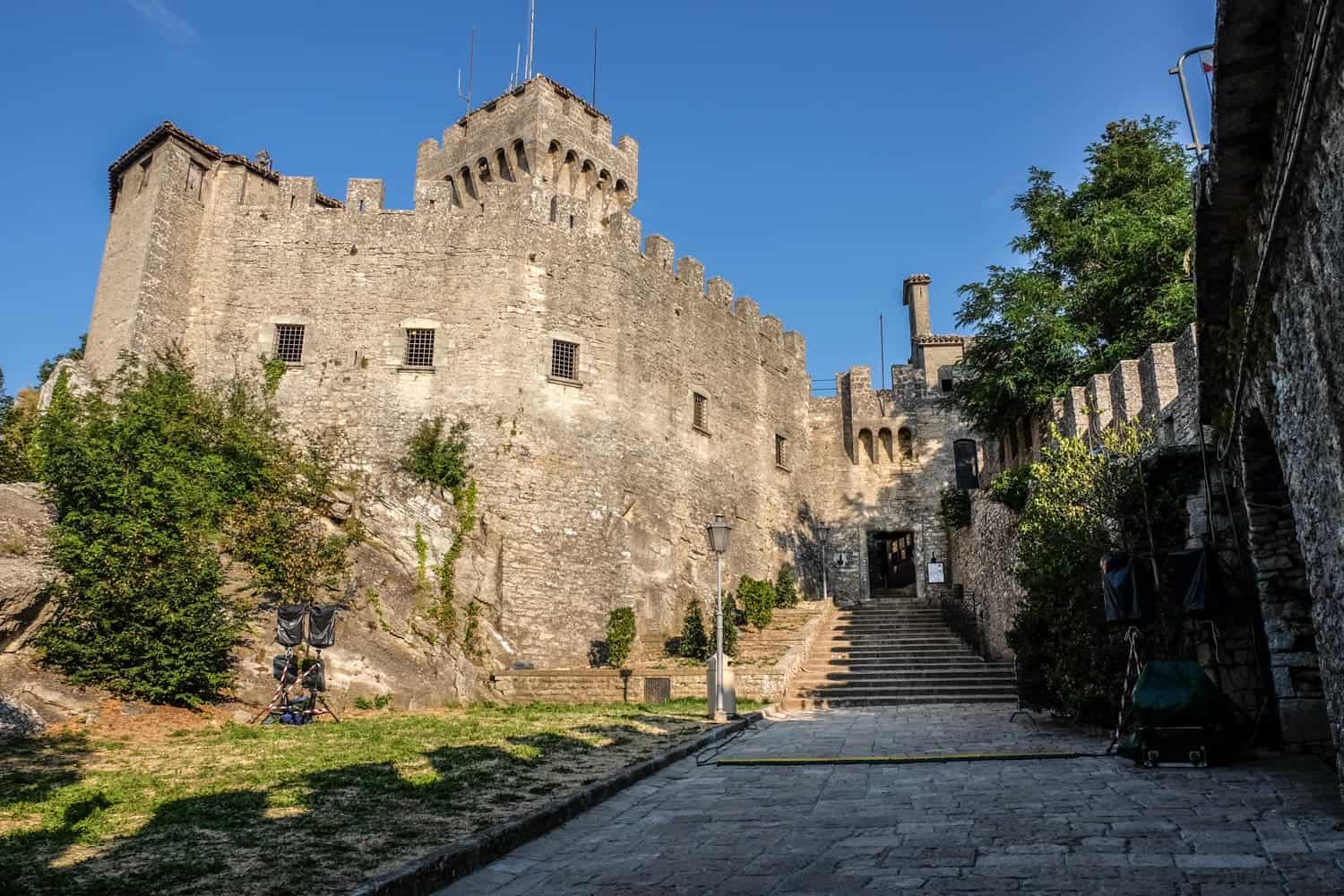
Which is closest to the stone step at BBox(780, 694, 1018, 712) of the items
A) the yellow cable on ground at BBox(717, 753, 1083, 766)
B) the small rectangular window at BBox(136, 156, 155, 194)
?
the yellow cable on ground at BBox(717, 753, 1083, 766)

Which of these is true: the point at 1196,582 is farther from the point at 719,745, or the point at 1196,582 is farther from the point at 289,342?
the point at 289,342

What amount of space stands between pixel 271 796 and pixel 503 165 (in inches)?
913

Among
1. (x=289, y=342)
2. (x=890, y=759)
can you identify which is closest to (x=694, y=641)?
(x=890, y=759)

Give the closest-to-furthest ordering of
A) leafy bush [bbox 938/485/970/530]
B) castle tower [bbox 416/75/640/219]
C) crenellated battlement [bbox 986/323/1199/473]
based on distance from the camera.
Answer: crenellated battlement [bbox 986/323/1199/473], leafy bush [bbox 938/485/970/530], castle tower [bbox 416/75/640/219]

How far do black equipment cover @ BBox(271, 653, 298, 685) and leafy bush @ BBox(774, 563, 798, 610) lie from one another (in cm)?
1471

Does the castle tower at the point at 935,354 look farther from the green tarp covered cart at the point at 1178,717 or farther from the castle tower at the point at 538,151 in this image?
the green tarp covered cart at the point at 1178,717

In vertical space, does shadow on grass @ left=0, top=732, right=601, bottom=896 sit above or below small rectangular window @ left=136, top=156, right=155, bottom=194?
below

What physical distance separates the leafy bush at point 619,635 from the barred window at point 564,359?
20.3 feet

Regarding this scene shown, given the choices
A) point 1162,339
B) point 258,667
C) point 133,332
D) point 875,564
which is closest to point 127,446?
point 258,667

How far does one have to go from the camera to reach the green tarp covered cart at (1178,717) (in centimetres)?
746

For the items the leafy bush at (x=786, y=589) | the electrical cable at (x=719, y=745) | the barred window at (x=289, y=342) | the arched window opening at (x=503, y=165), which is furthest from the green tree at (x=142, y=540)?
the leafy bush at (x=786, y=589)

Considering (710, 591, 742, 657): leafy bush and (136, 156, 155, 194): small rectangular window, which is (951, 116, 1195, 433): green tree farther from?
(136, 156, 155, 194): small rectangular window

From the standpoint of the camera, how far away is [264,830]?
18.5 ft

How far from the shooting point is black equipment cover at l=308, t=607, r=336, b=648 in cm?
1332
